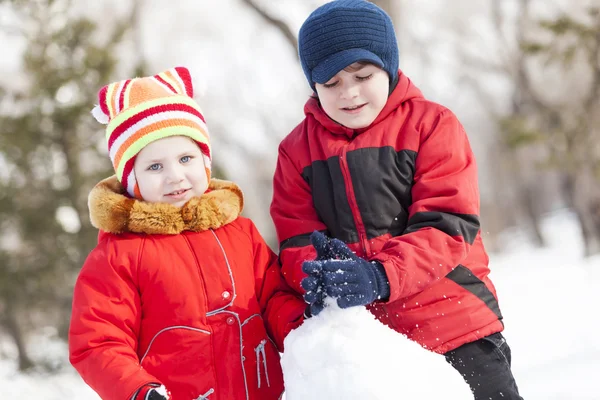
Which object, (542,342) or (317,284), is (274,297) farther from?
(542,342)

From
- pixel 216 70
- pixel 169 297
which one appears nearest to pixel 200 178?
pixel 169 297

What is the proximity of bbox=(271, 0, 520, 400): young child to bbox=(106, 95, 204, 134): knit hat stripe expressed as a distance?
42 cm

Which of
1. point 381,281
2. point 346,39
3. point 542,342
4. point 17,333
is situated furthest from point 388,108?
point 17,333

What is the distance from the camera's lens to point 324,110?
7.22 feet

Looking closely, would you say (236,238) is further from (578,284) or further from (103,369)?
(578,284)

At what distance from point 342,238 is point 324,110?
0.42 metres

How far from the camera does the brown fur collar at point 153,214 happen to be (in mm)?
2104

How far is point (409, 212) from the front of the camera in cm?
208

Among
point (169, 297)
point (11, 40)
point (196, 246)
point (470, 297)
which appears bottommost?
point (470, 297)

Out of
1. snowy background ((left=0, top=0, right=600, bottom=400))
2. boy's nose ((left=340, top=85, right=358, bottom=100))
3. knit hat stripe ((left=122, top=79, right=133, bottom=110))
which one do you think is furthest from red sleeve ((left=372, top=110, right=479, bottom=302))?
snowy background ((left=0, top=0, right=600, bottom=400))

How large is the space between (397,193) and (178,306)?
76 centimetres

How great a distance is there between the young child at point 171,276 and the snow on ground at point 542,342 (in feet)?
2.01

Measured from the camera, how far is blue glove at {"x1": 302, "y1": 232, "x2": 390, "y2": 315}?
177 centimetres

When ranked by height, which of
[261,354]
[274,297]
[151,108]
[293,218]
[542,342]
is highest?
[151,108]
